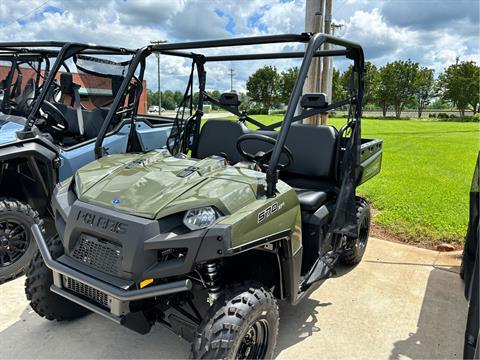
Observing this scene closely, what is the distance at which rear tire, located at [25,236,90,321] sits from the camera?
2.46 meters

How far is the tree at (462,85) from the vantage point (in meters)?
40.7

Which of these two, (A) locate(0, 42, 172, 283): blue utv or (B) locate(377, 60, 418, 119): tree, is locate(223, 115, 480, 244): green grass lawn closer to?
(A) locate(0, 42, 172, 283): blue utv

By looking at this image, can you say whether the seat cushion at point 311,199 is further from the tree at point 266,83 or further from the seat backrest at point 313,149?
the tree at point 266,83

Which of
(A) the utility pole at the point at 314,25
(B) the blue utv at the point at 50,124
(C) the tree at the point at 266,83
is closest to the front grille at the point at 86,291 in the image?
(B) the blue utv at the point at 50,124

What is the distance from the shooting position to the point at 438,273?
3652 millimetres

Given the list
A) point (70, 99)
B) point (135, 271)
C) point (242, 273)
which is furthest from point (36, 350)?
point (70, 99)

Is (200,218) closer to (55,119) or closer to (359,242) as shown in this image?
(359,242)

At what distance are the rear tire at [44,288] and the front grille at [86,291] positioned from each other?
0.92ft

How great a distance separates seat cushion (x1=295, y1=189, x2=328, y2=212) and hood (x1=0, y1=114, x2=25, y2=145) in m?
2.63

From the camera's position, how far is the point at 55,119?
4.69m

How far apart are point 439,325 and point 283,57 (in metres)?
2.49

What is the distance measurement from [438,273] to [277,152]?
7.79 ft

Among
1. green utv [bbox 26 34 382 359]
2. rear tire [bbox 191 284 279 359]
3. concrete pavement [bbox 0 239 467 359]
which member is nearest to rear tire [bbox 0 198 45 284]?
concrete pavement [bbox 0 239 467 359]

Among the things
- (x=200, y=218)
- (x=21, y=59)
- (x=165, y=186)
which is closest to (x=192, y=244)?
(x=200, y=218)
